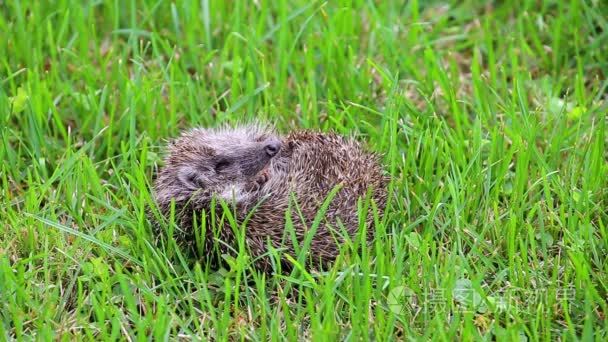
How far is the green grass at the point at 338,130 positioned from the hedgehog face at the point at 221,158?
22 centimetres

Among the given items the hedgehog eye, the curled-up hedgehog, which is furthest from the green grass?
the hedgehog eye

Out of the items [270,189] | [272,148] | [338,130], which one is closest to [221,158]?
[272,148]

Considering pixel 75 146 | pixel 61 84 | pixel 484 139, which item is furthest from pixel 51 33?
pixel 484 139

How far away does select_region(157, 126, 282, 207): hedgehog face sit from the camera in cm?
479

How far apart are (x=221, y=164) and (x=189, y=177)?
1.00 ft

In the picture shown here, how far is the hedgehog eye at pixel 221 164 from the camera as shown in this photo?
197 inches

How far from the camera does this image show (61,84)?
18.6 feet

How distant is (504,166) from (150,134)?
206cm

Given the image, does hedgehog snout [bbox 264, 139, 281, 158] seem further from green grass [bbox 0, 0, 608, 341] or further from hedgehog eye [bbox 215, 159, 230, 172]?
green grass [bbox 0, 0, 608, 341]

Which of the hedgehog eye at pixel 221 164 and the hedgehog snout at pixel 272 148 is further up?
the hedgehog snout at pixel 272 148

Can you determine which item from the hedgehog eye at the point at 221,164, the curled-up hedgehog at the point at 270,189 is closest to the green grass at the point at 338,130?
the curled-up hedgehog at the point at 270,189

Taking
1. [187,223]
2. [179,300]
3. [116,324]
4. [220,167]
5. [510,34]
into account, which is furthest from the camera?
[510,34]

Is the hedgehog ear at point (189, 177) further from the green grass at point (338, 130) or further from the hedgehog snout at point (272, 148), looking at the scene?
the hedgehog snout at point (272, 148)

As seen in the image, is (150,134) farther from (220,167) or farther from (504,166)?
(504,166)
